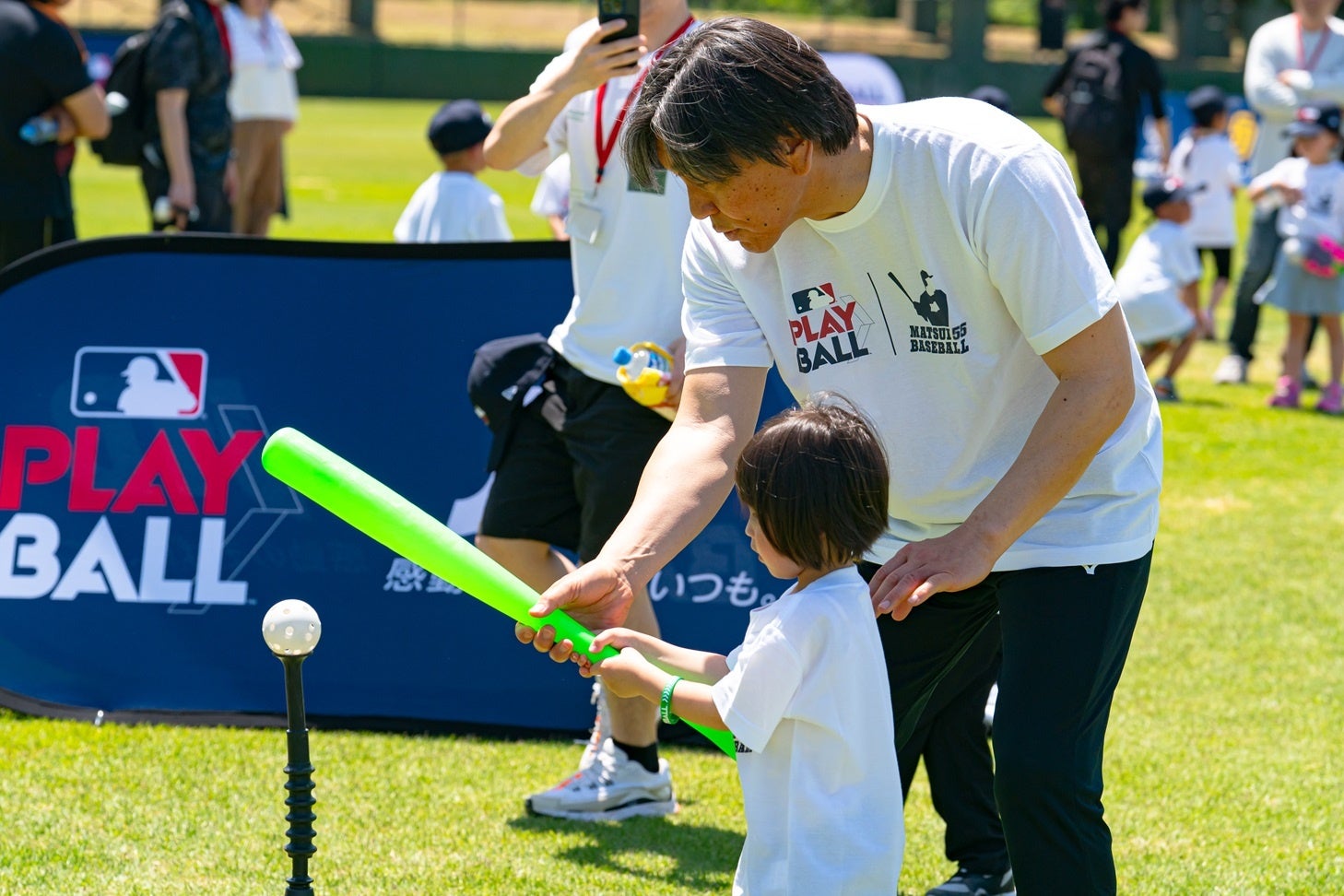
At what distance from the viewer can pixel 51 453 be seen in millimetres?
5004

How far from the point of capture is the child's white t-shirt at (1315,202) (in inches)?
408

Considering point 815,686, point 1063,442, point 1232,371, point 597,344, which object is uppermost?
point 1063,442

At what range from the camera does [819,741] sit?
261 centimetres

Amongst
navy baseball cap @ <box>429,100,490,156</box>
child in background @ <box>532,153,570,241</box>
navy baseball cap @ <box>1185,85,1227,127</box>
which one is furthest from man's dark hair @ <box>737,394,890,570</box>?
navy baseball cap @ <box>1185,85,1227,127</box>

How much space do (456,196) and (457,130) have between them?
0.31m

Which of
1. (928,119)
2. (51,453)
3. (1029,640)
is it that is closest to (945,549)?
(1029,640)

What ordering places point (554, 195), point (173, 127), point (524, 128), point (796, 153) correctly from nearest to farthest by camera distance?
point (796, 153), point (524, 128), point (554, 195), point (173, 127)

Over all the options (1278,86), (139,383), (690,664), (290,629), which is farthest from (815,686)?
(1278,86)

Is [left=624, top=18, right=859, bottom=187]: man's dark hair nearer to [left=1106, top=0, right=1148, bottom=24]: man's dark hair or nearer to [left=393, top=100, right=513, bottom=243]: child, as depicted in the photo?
[left=393, top=100, right=513, bottom=243]: child

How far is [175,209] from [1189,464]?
19.1 ft

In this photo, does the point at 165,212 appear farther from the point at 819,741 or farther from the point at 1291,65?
the point at 819,741

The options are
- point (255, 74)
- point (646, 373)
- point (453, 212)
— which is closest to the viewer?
point (646, 373)

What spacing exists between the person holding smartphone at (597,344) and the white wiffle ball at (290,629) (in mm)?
1828

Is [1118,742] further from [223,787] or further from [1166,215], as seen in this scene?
[1166,215]
